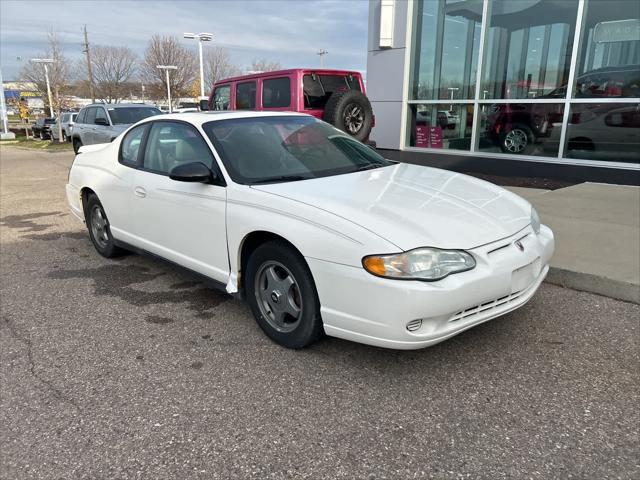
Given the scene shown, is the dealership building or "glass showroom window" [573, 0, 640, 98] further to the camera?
the dealership building

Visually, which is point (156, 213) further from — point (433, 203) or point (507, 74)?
point (507, 74)

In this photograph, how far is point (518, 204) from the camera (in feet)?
12.1

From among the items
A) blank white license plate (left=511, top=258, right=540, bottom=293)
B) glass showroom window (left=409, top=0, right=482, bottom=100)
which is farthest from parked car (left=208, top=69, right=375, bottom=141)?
blank white license plate (left=511, top=258, right=540, bottom=293)

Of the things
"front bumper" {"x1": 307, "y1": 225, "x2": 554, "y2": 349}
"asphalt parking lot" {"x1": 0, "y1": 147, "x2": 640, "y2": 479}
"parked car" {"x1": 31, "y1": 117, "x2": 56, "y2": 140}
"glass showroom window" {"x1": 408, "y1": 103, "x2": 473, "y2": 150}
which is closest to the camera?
"asphalt parking lot" {"x1": 0, "y1": 147, "x2": 640, "y2": 479}

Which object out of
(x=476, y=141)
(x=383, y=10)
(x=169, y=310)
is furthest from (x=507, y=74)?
(x=169, y=310)

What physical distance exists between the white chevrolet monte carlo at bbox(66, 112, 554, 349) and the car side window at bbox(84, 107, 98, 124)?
416 inches

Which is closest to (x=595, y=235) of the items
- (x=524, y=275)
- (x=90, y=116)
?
(x=524, y=275)

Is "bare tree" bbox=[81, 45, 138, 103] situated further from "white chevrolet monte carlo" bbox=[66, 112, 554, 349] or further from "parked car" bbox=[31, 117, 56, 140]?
"white chevrolet monte carlo" bbox=[66, 112, 554, 349]

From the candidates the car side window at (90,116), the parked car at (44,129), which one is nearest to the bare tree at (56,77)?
the parked car at (44,129)

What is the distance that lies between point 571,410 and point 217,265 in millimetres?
2431

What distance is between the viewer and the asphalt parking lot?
2.31m

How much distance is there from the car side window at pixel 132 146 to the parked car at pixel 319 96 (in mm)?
4056

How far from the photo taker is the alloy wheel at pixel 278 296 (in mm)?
3250

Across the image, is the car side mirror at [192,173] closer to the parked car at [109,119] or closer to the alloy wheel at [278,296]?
the alloy wheel at [278,296]
